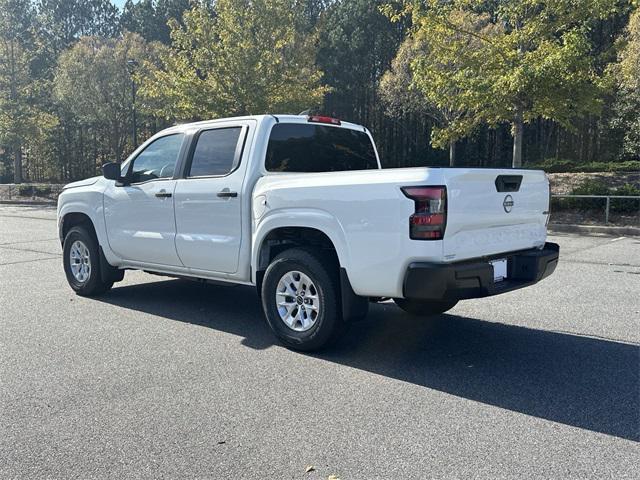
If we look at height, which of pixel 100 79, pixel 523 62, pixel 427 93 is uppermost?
pixel 100 79

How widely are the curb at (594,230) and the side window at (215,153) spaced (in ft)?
37.6

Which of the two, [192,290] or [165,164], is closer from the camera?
[165,164]

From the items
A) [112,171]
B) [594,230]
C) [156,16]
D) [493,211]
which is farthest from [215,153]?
[156,16]

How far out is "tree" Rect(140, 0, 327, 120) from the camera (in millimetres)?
21547

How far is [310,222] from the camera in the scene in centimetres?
467

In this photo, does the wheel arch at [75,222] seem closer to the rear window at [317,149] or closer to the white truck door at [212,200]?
the white truck door at [212,200]

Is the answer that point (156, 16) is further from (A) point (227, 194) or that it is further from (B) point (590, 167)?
(A) point (227, 194)

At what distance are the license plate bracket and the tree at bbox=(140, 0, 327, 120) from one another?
18.2 meters

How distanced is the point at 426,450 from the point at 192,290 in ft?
16.4

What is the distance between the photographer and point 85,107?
35.0 m

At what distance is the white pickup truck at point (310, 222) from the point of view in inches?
162

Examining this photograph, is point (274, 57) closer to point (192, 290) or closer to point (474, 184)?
point (192, 290)

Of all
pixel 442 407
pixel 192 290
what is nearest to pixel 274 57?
pixel 192 290

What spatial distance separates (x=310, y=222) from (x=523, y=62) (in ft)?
41.0
